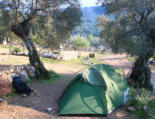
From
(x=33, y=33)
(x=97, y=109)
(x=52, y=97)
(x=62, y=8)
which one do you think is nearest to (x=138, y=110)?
(x=97, y=109)

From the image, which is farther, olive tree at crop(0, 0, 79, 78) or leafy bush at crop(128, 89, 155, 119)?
olive tree at crop(0, 0, 79, 78)

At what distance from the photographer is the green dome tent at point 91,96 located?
16.2 ft

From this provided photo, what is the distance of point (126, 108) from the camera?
18.2 ft

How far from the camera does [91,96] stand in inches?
204

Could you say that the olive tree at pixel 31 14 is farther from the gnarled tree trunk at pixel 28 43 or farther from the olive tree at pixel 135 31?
the olive tree at pixel 135 31

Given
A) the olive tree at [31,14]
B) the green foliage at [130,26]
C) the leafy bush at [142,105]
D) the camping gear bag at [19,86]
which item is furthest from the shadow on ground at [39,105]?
the green foliage at [130,26]

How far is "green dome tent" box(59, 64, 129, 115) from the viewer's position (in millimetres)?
4938

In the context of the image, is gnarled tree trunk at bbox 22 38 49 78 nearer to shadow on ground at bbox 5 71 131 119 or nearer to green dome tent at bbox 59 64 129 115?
shadow on ground at bbox 5 71 131 119

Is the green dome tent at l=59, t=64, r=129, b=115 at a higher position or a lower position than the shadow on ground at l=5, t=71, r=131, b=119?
higher

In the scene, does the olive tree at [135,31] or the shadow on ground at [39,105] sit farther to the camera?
the olive tree at [135,31]

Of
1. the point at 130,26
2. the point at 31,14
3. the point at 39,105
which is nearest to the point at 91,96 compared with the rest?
the point at 39,105

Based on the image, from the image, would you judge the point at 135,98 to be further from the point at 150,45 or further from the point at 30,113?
the point at 30,113

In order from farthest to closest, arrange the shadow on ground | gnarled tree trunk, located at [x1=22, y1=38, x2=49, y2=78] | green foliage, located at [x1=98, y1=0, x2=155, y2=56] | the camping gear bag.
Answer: gnarled tree trunk, located at [x1=22, y1=38, x2=49, y2=78] < green foliage, located at [x1=98, y1=0, x2=155, y2=56] < the camping gear bag < the shadow on ground

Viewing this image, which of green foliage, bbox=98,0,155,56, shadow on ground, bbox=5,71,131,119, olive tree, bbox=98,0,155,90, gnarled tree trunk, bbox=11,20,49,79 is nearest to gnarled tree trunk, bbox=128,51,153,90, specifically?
olive tree, bbox=98,0,155,90
